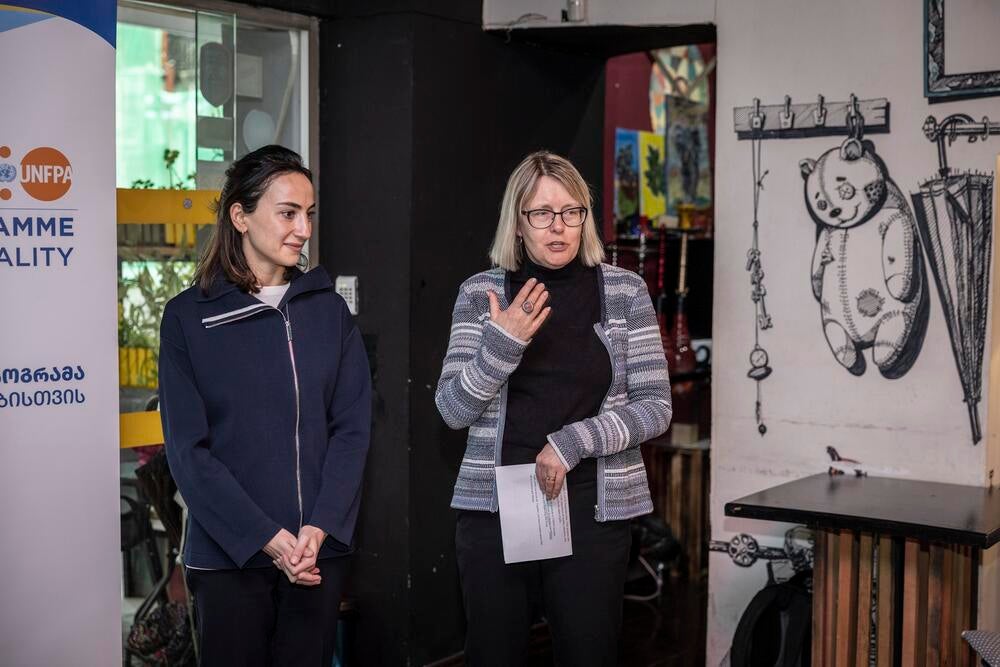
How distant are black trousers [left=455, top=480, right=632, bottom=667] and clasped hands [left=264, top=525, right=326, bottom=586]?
1.22ft

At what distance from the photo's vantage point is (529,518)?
8.35 ft

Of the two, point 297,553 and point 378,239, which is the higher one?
point 378,239

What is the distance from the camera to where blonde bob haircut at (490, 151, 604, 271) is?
2643mm

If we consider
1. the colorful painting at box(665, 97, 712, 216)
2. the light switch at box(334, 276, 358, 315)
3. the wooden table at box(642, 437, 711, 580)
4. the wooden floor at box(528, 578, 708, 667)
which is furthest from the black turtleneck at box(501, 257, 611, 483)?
the colorful painting at box(665, 97, 712, 216)

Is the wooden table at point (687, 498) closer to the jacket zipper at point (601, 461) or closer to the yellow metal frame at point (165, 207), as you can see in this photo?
the yellow metal frame at point (165, 207)

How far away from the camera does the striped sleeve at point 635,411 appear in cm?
253

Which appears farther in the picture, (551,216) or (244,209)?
(551,216)

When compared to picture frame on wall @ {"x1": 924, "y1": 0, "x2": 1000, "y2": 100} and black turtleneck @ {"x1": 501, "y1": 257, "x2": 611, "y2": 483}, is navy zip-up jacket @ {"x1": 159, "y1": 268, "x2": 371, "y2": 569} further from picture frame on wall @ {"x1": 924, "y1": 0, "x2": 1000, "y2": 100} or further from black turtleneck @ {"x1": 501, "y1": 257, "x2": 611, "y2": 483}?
picture frame on wall @ {"x1": 924, "y1": 0, "x2": 1000, "y2": 100}

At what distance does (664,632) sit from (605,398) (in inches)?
95.0

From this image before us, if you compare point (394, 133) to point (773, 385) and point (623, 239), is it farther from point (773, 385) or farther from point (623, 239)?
point (623, 239)

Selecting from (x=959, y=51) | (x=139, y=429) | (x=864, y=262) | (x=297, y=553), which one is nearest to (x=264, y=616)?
(x=297, y=553)

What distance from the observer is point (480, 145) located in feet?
13.7

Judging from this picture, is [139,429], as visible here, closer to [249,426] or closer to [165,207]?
[165,207]

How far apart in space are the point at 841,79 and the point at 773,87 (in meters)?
0.21
